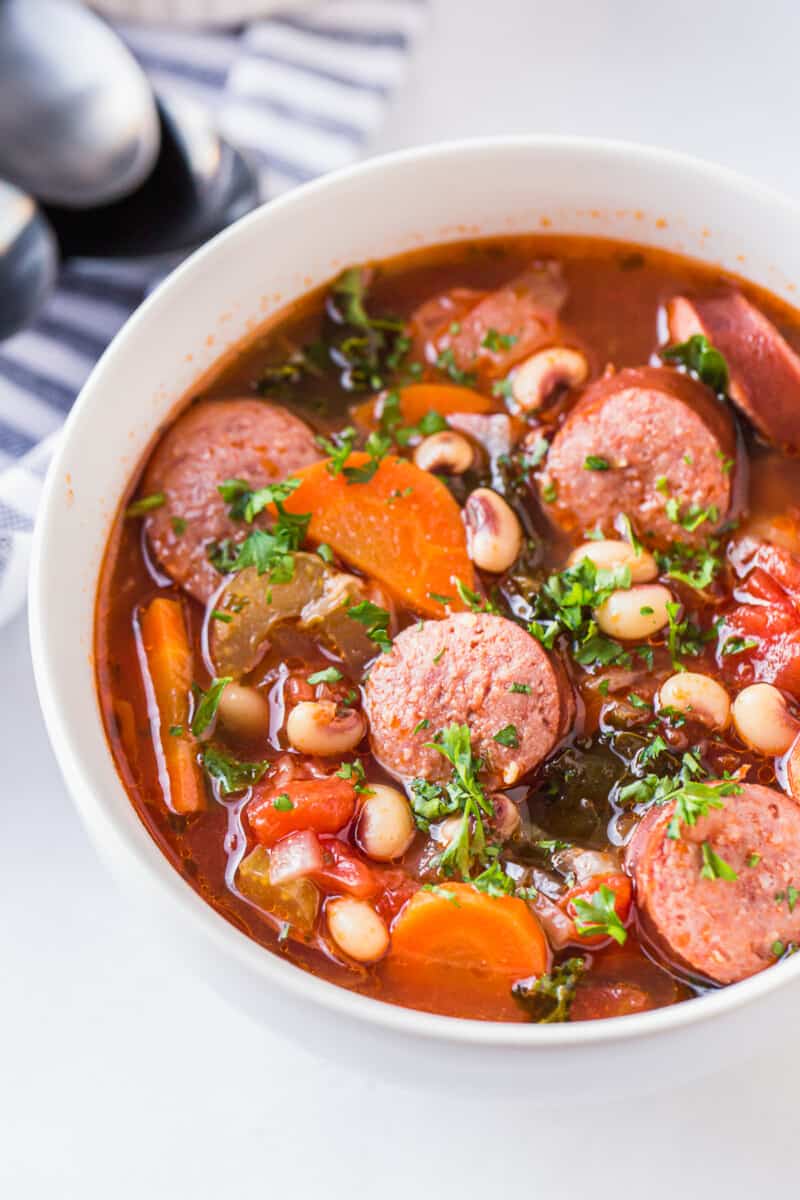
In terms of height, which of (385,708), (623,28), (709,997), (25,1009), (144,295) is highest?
(623,28)

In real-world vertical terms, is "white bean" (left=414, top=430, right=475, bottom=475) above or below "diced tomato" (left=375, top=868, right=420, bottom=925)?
above

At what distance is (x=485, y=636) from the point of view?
2631mm

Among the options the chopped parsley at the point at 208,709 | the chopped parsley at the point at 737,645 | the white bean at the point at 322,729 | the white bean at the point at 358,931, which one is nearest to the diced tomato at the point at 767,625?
the chopped parsley at the point at 737,645

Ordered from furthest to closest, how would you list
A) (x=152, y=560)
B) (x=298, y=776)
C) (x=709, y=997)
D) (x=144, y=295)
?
1. (x=144, y=295)
2. (x=152, y=560)
3. (x=298, y=776)
4. (x=709, y=997)

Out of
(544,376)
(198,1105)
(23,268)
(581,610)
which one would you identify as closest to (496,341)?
(544,376)

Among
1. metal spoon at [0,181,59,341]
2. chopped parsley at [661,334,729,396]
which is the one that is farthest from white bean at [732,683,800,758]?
metal spoon at [0,181,59,341]

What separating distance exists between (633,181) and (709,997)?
1673 millimetres

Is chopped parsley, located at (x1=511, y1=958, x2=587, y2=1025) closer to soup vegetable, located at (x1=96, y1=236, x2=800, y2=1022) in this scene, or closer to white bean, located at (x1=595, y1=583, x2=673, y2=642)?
soup vegetable, located at (x1=96, y1=236, x2=800, y2=1022)

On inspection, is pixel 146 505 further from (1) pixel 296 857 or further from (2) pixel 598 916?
(2) pixel 598 916

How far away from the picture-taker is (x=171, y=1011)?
2.72 meters

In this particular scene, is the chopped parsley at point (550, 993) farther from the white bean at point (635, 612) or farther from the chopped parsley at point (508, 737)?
the white bean at point (635, 612)

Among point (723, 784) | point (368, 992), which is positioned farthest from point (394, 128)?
point (368, 992)

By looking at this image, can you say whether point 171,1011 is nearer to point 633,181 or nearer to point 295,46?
point 633,181

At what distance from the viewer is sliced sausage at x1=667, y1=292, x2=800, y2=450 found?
9.47 ft
